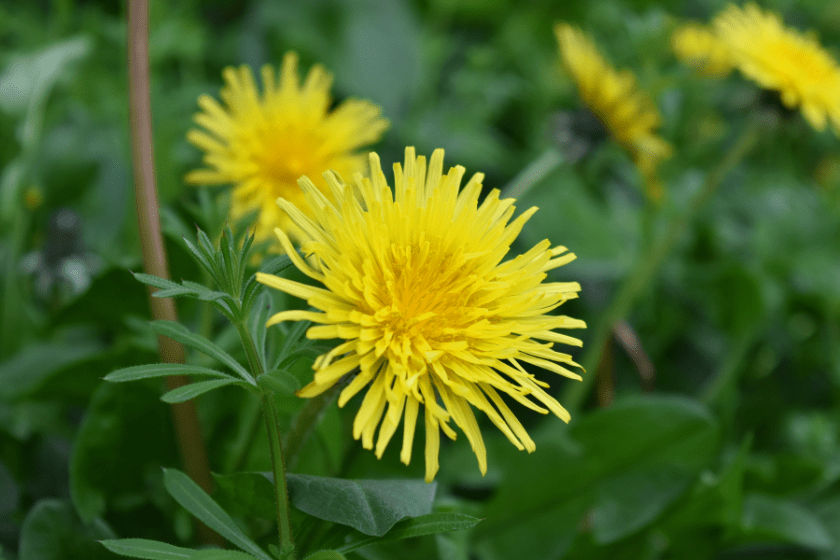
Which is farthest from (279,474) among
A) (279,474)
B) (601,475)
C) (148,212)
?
(601,475)

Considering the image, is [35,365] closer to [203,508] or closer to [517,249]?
[203,508]

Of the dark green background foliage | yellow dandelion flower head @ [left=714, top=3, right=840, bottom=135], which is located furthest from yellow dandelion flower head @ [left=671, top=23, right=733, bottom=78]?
yellow dandelion flower head @ [left=714, top=3, right=840, bottom=135]

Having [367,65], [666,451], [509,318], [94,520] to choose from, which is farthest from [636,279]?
[367,65]

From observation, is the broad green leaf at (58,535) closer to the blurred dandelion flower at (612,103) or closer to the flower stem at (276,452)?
the flower stem at (276,452)

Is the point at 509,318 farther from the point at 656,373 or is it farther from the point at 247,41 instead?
the point at 247,41

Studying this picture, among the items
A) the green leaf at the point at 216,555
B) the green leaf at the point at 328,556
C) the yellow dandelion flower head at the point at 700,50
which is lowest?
the green leaf at the point at 216,555

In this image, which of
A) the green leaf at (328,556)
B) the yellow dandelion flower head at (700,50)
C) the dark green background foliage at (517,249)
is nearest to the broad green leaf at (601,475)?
the dark green background foliage at (517,249)
